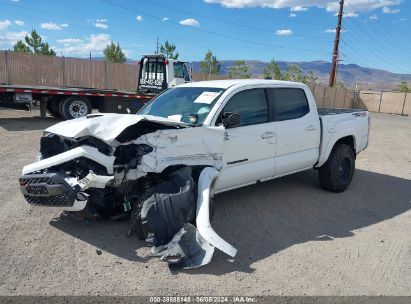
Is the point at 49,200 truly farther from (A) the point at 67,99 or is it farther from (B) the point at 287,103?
(A) the point at 67,99

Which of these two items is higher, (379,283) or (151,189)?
(151,189)

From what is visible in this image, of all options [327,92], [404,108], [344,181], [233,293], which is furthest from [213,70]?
[233,293]

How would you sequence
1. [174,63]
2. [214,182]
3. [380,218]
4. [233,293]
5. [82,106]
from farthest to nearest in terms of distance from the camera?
[174,63] → [82,106] → [380,218] → [214,182] → [233,293]

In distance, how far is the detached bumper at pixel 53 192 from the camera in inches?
166

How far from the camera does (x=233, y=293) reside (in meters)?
3.56

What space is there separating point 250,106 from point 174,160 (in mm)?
1541

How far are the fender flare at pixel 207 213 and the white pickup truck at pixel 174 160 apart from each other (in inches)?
0.4

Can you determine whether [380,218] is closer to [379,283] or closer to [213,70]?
[379,283]

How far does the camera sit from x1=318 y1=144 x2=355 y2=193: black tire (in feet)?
21.9

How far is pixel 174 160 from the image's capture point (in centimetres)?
460

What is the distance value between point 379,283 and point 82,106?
1327 cm

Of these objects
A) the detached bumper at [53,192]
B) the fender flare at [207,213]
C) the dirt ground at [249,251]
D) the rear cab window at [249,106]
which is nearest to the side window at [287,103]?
the rear cab window at [249,106]

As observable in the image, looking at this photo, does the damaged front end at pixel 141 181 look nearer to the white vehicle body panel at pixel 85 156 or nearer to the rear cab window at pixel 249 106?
the white vehicle body panel at pixel 85 156

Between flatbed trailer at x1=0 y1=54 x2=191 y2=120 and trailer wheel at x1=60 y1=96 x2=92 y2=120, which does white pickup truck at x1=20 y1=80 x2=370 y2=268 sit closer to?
flatbed trailer at x1=0 y1=54 x2=191 y2=120
